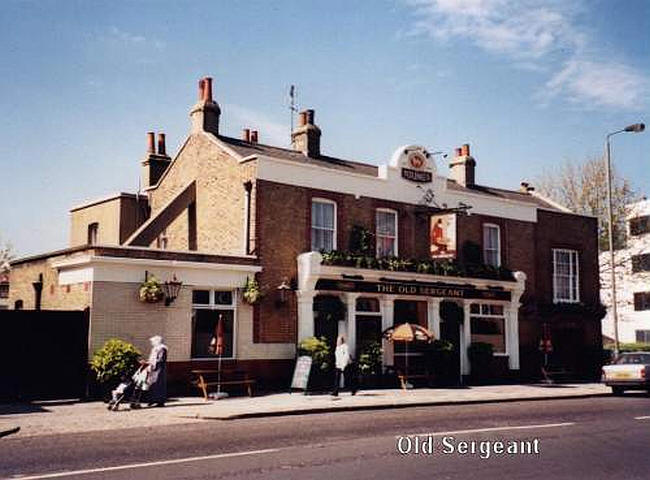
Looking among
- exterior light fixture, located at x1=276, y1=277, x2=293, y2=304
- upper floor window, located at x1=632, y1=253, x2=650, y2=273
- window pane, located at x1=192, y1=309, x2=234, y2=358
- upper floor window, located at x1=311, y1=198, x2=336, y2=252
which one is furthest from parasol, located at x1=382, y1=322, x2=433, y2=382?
upper floor window, located at x1=632, y1=253, x2=650, y2=273

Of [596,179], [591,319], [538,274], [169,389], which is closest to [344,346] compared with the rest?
[169,389]

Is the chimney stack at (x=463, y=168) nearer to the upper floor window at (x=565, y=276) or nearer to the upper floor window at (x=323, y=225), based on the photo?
the upper floor window at (x=565, y=276)

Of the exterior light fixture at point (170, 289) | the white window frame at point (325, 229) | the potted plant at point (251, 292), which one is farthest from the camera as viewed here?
the white window frame at point (325, 229)

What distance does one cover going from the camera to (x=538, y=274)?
29.9 meters

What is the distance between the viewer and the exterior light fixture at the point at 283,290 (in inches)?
876

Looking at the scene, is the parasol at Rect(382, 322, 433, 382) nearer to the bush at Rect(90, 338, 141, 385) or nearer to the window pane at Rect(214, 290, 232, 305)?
the window pane at Rect(214, 290, 232, 305)

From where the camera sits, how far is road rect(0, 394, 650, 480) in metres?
8.86

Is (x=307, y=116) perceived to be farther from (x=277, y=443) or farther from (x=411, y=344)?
(x=277, y=443)

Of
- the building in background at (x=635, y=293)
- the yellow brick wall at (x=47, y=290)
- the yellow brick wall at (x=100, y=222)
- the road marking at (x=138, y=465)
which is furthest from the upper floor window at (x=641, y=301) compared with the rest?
the road marking at (x=138, y=465)

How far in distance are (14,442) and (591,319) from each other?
25697 millimetres

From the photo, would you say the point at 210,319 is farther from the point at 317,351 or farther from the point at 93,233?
the point at 93,233

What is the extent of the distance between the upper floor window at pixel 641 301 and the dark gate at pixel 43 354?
4700 cm

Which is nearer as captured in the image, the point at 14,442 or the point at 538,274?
the point at 14,442

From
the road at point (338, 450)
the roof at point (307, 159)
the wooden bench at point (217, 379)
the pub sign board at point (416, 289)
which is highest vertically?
the roof at point (307, 159)
